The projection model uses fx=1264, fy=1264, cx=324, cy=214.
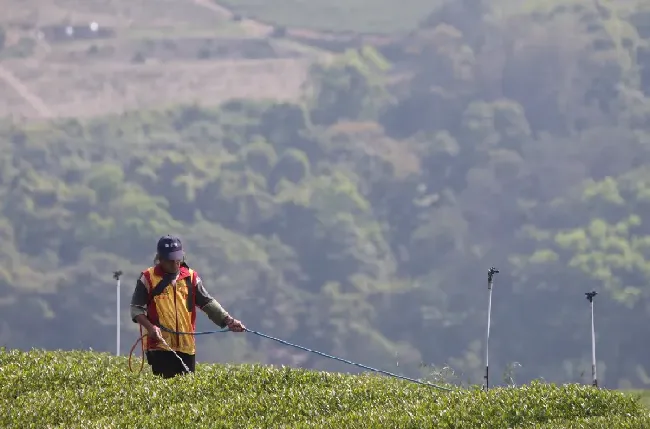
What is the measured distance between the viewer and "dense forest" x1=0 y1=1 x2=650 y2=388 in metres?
108

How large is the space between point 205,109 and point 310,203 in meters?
13.0

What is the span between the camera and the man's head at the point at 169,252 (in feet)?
53.6

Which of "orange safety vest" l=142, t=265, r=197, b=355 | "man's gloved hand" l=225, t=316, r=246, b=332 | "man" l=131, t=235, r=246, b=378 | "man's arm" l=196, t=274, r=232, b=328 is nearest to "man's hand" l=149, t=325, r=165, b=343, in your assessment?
"man" l=131, t=235, r=246, b=378

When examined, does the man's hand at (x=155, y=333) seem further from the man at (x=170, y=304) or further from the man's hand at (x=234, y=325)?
the man's hand at (x=234, y=325)

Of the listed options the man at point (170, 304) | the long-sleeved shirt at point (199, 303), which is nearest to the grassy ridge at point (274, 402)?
the man at point (170, 304)

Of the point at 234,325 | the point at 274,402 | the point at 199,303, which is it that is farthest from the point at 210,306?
the point at 274,402

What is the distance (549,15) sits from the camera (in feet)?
390

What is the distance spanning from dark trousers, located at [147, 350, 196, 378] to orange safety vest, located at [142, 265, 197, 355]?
20 centimetres

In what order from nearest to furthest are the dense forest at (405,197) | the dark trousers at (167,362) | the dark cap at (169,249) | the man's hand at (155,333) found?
the dark cap at (169,249) < the man's hand at (155,333) < the dark trousers at (167,362) < the dense forest at (405,197)

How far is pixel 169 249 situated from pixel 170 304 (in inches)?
32.0

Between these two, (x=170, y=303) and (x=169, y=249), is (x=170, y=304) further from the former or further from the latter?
(x=169, y=249)

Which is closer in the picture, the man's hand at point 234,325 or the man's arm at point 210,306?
the man's hand at point 234,325

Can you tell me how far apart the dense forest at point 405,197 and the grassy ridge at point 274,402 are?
8810cm

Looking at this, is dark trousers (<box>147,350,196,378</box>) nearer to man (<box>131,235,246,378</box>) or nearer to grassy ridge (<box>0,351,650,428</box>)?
man (<box>131,235,246,378</box>)
